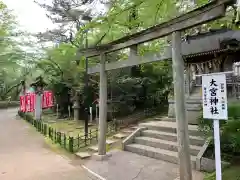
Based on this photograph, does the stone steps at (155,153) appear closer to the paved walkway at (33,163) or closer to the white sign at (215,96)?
the paved walkway at (33,163)

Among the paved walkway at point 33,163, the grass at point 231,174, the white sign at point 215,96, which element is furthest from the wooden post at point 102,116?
the white sign at point 215,96

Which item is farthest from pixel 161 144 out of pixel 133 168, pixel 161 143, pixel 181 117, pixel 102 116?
pixel 181 117

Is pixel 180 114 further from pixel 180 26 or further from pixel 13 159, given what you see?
pixel 13 159

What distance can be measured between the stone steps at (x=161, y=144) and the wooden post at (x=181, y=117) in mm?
2375

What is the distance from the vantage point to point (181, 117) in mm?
5984

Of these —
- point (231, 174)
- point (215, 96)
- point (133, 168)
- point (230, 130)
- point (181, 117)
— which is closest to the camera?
point (215, 96)

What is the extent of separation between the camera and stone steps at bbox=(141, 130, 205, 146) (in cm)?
873

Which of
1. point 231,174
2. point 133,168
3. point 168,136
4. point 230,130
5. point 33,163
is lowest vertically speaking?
point 33,163

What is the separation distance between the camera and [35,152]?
11.2 meters

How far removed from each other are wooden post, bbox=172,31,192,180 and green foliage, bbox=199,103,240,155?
1.36 meters

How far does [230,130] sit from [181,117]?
5.39 feet

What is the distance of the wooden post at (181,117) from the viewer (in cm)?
593

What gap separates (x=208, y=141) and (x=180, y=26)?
11.9ft

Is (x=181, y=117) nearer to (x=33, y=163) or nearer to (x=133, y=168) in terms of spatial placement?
(x=133, y=168)
